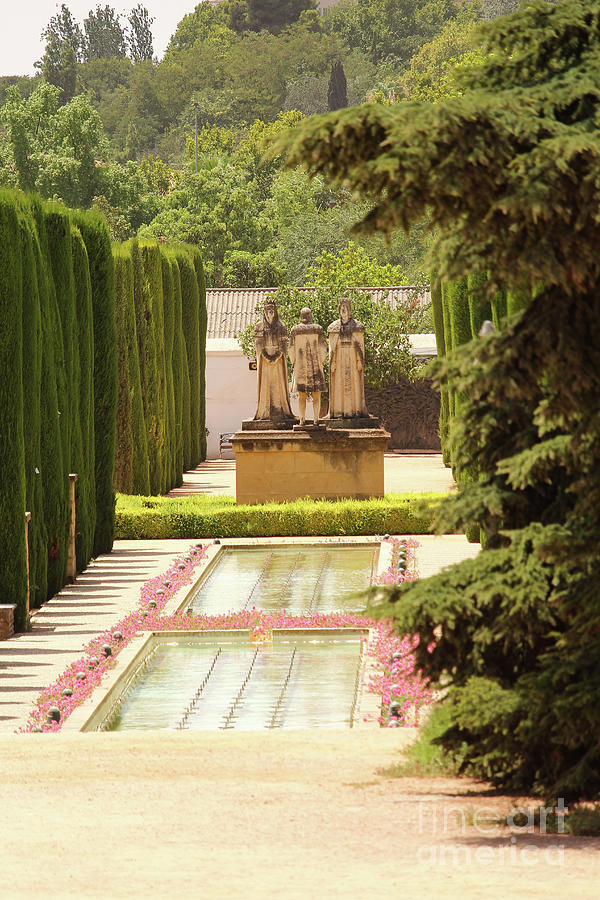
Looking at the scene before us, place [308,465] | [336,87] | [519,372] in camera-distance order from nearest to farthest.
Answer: [519,372] → [308,465] → [336,87]

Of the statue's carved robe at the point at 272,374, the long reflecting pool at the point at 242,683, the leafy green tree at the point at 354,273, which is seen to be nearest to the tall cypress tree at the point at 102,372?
the statue's carved robe at the point at 272,374

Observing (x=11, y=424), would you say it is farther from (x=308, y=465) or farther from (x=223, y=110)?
(x=223, y=110)

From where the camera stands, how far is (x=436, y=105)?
5949 mm

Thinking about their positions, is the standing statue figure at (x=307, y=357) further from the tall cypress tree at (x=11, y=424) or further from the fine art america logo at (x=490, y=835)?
the fine art america logo at (x=490, y=835)

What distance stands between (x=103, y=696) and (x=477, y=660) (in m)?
4.34

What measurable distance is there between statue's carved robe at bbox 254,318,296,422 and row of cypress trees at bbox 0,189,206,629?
201 centimetres

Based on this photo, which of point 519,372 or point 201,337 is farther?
point 201,337

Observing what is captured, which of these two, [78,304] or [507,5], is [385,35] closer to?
[507,5]

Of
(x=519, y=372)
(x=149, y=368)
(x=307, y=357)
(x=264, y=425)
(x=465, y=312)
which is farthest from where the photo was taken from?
(x=149, y=368)

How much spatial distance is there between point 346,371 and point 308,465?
1.78m

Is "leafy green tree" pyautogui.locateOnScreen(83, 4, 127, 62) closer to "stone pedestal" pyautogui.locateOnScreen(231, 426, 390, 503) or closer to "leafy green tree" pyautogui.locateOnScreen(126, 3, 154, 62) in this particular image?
"leafy green tree" pyautogui.locateOnScreen(126, 3, 154, 62)

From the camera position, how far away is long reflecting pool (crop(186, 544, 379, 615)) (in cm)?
1483

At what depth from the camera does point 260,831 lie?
20.4ft

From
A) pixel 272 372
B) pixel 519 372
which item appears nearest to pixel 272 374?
pixel 272 372
